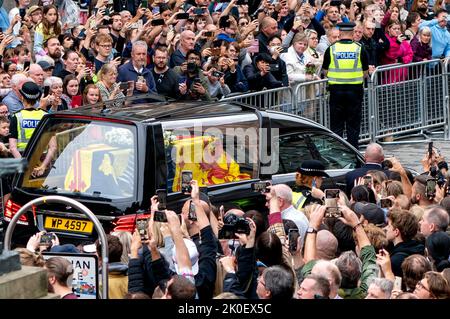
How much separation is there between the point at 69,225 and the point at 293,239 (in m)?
2.70

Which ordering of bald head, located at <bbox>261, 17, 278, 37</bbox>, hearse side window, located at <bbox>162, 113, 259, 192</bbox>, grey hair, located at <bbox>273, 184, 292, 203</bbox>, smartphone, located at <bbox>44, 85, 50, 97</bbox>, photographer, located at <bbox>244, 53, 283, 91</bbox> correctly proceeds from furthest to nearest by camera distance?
bald head, located at <bbox>261, 17, 278, 37</bbox> → photographer, located at <bbox>244, 53, 283, 91</bbox> → smartphone, located at <bbox>44, 85, 50, 97</bbox> → hearse side window, located at <bbox>162, 113, 259, 192</bbox> → grey hair, located at <bbox>273, 184, 292, 203</bbox>

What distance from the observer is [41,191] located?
1261 centimetres

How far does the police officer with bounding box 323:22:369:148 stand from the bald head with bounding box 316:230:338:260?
8.56m

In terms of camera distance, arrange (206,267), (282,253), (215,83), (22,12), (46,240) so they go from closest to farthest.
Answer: (206,267) → (282,253) → (46,240) → (215,83) → (22,12)

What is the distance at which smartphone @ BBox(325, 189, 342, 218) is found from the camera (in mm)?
10461

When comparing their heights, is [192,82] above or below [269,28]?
below

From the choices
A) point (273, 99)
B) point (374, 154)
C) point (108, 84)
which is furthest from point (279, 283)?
point (273, 99)

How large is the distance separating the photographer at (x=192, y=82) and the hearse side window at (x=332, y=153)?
2776 mm

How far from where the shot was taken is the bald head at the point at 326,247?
33.9 feet

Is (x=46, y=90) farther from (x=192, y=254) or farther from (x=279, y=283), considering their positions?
(x=279, y=283)

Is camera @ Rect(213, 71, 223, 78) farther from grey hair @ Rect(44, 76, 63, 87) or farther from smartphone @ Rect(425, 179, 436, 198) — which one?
smartphone @ Rect(425, 179, 436, 198)

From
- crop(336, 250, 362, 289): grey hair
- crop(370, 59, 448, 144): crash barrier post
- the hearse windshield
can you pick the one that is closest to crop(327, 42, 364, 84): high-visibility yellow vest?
crop(370, 59, 448, 144): crash barrier post

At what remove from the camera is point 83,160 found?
1243cm

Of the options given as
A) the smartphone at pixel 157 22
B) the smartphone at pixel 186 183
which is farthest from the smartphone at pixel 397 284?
the smartphone at pixel 157 22
